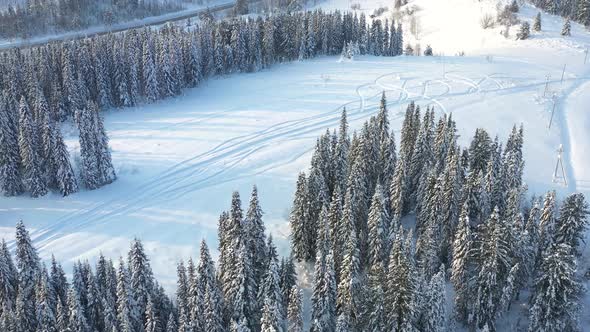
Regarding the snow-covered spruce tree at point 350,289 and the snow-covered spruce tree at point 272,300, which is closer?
the snow-covered spruce tree at point 272,300

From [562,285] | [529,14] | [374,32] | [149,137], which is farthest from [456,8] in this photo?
[562,285]

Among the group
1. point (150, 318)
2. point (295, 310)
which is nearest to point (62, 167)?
point (150, 318)

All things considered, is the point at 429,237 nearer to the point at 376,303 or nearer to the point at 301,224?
the point at 376,303

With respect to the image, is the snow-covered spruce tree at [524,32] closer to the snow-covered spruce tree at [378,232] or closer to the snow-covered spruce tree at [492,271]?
the snow-covered spruce tree at [492,271]

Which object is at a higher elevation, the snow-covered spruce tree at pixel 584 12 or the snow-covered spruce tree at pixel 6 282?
the snow-covered spruce tree at pixel 584 12

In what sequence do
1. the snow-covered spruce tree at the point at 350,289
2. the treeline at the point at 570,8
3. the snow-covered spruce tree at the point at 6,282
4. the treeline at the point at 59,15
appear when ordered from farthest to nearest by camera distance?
the treeline at the point at 59,15 < the treeline at the point at 570,8 < the snow-covered spruce tree at the point at 6,282 < the snow-covered spruce tree at the point at 350,289

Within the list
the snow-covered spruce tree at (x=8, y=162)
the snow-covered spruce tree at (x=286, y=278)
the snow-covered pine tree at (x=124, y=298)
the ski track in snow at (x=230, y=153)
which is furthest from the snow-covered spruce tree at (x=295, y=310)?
the snow-covered spruce tree at (x=8, y=162)
